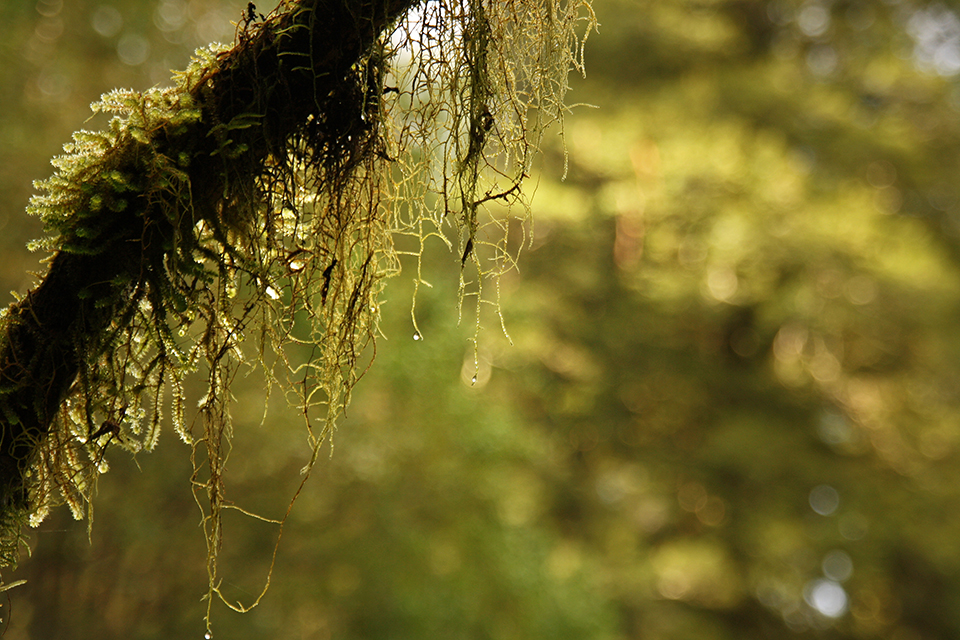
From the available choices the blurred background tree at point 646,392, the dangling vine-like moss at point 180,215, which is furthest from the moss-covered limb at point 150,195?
the blurred background tree at point 646,392

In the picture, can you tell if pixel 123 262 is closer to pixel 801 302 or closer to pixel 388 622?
pixel 388 622

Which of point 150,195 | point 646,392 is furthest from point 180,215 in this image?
point 646,392

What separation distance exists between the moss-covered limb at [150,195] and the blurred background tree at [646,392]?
343 centimetres

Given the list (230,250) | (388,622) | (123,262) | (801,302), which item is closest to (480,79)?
(230,250)

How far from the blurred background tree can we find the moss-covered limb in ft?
11.3

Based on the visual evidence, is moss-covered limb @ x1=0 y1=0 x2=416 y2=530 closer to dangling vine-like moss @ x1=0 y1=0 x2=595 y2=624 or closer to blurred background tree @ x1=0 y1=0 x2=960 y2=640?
dangling vine-like moss @ x1=0 y1=0 x2=595 y2=624

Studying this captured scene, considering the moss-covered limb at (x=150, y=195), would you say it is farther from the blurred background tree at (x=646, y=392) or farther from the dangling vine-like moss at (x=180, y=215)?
the blurred background tree at (x=646, y=392)

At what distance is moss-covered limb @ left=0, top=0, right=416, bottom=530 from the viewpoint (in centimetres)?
74

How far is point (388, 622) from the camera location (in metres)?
4.13

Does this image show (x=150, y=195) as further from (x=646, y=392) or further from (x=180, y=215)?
(x=646, y=392)

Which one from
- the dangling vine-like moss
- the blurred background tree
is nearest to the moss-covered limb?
the dangling vine-like moss

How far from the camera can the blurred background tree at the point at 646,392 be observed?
405cm

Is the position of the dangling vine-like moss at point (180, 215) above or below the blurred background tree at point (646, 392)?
below

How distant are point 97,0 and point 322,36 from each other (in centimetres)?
436
